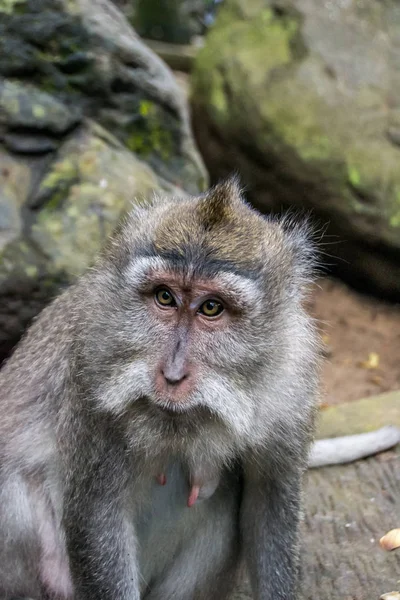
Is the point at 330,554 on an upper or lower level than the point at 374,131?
upper

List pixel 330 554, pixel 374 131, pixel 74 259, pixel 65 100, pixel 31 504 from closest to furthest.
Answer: pixel 31 504 < pixel 330 554 < pixel 74 259 < pixel 65 100 < pixel 374 131

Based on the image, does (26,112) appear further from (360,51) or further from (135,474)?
(360,51)

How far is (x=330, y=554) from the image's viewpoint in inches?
161

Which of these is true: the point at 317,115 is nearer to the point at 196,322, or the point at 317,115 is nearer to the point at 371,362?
the point at 371,362

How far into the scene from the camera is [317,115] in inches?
337

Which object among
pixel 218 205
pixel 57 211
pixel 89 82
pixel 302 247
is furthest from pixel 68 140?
pixel 218 205

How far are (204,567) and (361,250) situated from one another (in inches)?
223

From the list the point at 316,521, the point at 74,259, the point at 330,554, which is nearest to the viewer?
the point at 330,554

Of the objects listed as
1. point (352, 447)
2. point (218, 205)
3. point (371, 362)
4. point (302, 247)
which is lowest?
point (371, 362)

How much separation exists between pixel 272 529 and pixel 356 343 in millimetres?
5278

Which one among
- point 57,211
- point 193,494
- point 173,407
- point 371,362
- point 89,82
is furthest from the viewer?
point 371,362

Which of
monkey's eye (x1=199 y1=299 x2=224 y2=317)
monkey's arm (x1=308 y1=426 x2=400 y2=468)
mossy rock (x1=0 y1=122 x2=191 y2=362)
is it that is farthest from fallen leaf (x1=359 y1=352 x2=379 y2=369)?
monkey's eye (x1=199 y1=299 x2=224 y2=317)

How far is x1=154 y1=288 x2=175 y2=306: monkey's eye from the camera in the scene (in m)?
2.88

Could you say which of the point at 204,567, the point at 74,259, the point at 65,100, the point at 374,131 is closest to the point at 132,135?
the point at 65,100
